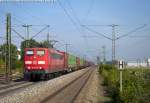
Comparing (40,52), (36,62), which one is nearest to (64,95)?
(36,62)

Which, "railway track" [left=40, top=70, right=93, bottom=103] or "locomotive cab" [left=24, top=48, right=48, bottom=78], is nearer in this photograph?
"railway track" [left=40, top=70, right=93, bottom=103]

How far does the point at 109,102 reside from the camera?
20766 millimetres

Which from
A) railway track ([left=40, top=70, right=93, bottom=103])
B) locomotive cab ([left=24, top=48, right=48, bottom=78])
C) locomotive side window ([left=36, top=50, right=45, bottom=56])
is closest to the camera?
railway track ([left=40, top=70, right=93, bottom=103])

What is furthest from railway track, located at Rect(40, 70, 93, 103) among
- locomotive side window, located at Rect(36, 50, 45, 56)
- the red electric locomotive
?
locomotive side window, located at Rect(36, 50, 45, 56)

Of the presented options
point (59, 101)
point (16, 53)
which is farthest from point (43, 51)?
point (16, 53)

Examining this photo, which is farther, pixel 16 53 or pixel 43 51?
pixel 16 53

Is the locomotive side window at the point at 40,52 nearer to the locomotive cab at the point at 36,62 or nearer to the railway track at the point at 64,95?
the locomotive cab at the point at 36,62

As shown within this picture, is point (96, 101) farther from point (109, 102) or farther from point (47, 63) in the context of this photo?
point (47, 63)

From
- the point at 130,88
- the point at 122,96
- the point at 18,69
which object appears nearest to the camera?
the point at 122,96

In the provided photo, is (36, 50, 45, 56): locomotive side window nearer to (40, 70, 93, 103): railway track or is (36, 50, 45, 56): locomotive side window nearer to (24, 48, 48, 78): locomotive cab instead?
(24, 48, 48, 78): locomotive cab

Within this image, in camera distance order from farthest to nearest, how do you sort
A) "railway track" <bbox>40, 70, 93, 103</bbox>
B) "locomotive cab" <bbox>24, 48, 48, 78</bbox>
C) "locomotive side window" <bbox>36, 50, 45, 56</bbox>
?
1. "locomotive side window" <bbox>36, 50, 45, 56</bbox>
2. "locomotive cab" <bbox>24, 48, 48, 78</bbox>
3. "railway track" <bbox>40, 70, 93, 103</bbox>

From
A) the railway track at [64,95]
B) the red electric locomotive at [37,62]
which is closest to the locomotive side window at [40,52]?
the red electric locomotive at [37,62]

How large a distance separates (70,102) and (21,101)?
8.82 ft

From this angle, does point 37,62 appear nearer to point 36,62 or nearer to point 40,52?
point 36,62
